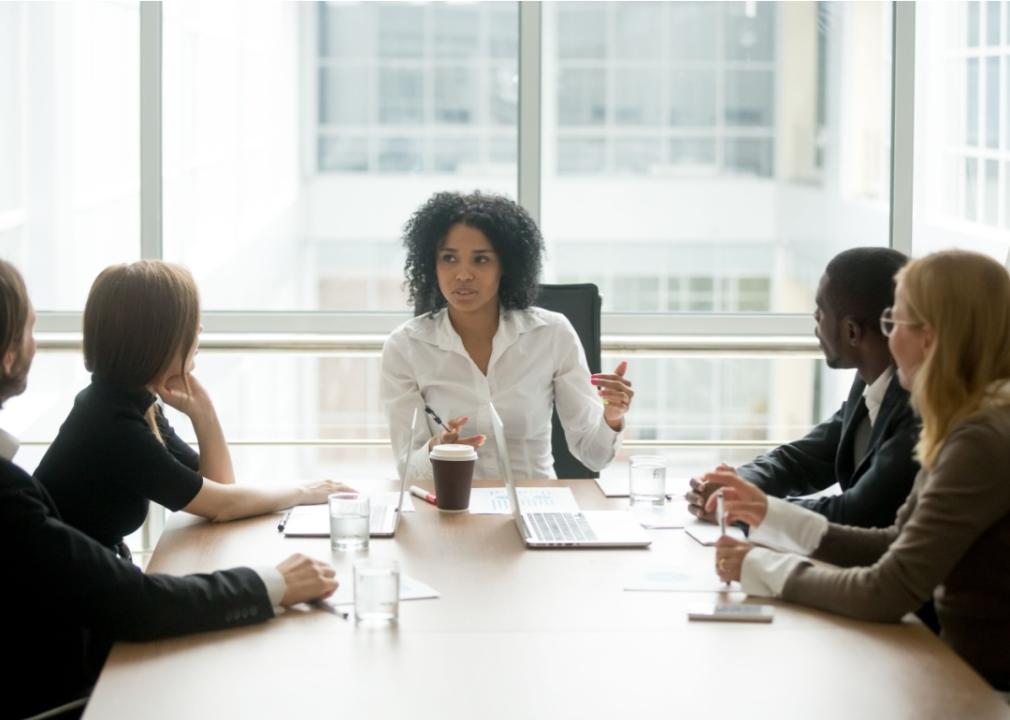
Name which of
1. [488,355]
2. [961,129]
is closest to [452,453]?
[488,355]

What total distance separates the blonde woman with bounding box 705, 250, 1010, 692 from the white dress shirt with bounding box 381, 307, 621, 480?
118 centimetres

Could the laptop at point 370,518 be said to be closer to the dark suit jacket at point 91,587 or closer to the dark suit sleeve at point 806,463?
the dark suit jacket at point 91,587

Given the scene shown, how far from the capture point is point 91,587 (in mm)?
1809

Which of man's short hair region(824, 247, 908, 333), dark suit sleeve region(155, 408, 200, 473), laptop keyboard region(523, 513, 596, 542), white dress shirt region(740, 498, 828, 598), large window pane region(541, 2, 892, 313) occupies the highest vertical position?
large window pane region(541, 2, 892, 313)

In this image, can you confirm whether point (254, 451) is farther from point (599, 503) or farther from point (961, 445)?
point (961, 445)

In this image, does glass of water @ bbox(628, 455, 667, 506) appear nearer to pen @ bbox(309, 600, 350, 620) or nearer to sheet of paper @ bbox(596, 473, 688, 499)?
A: sheet of paper @ bbox(596, 473, 688, 499)

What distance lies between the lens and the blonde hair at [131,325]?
228cm

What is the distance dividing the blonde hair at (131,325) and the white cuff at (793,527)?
→ 104 cm

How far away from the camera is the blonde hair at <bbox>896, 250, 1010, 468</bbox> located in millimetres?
1920

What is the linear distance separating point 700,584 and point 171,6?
10.1 feet

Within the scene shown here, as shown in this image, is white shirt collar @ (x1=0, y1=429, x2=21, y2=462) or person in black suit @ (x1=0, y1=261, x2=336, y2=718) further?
white shirt collar @ (x1=0, y1=429, x2=21, y2=462)

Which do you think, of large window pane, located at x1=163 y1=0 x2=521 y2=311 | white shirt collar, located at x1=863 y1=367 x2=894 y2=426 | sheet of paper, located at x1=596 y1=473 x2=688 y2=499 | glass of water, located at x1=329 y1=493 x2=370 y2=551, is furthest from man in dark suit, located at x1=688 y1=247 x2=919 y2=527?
large window pane, located at x1=163 y1=0 x2=521 y2=311

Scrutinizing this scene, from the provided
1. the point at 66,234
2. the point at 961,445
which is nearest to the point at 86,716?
the point at 961,445

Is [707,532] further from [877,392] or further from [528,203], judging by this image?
[528,203]
